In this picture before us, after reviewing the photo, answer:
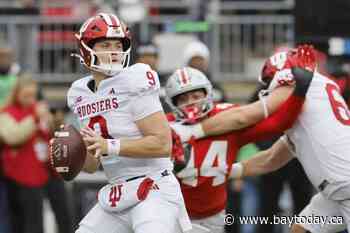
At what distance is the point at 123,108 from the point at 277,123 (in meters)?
1.12

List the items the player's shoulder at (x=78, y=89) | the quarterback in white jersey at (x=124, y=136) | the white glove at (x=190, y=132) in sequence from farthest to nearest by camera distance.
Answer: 1. the white glove at (x=190, y=132)
2. the player's shoulder at (x=78, y=89)
3. the quarterback in white jersey at (x=124, y=136)

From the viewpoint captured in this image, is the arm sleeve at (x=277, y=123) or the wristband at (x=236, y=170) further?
the wristband at (x=236, y=170)

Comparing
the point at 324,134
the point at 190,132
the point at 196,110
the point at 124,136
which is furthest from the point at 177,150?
the point at 324,134

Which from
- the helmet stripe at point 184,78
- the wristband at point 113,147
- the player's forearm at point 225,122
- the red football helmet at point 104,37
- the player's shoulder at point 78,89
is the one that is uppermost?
the red football helmet at point 104,37

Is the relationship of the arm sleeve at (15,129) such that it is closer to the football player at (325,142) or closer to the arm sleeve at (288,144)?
the arm sleeve at (288,144)

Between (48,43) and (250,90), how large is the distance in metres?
2.55

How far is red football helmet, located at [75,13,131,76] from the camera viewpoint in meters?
7.02

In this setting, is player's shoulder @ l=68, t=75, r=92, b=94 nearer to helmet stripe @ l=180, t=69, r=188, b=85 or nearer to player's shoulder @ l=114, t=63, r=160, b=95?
player's shoulder @ l=114, t=63, r=160, b=95

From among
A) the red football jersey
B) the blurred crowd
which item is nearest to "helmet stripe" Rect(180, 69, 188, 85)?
the red football jersey

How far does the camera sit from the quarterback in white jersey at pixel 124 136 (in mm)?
6895

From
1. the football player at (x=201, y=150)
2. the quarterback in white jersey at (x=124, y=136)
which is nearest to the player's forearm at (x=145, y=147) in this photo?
the quarterback in white jersey at (x=124, y=136)

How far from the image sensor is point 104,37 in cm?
704

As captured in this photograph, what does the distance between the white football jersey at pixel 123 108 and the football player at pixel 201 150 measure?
66 centimetres

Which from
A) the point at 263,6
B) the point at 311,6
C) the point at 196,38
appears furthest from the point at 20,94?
the point at 263,6
